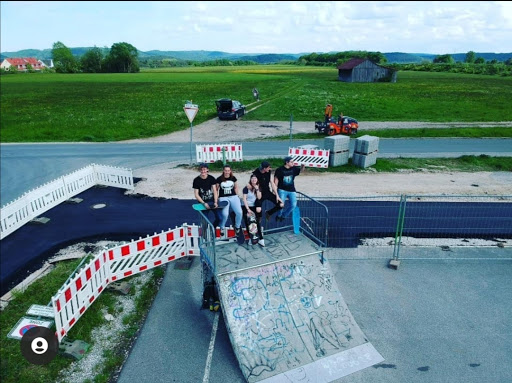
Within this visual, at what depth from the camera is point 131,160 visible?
2186 cm

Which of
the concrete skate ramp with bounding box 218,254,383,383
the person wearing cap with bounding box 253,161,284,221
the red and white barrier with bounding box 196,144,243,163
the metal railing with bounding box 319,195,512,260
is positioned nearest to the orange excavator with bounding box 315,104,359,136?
the red and white barrier with bounding box 196,144,243,163

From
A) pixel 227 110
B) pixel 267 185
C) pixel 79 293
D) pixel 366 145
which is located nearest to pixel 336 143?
pixel 366 145

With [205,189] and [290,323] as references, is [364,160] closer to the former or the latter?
[205,189]

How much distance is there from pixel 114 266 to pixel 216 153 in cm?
1106

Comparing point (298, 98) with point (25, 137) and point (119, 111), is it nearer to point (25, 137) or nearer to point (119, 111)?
point (119, 111)

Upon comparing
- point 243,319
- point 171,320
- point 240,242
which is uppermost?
point 240,242

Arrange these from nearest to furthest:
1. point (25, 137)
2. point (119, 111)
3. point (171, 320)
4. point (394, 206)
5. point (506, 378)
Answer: point (506, 378) → point (171, 320) → point (394, 206) → point (25, 137) → point (119, 111)

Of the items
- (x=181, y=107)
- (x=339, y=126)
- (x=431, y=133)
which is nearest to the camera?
(x=339, y=126)

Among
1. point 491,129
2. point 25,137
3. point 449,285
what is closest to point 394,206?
point 449,285

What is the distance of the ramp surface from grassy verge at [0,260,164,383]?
7.25 ft

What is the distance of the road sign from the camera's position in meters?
7.31

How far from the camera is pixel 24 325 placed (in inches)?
294

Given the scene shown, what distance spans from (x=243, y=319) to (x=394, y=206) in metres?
8.88

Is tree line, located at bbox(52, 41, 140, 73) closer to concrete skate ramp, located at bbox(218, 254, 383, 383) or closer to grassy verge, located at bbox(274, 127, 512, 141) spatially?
grassy verge, located at bbox(274, 127, 512, 141)
